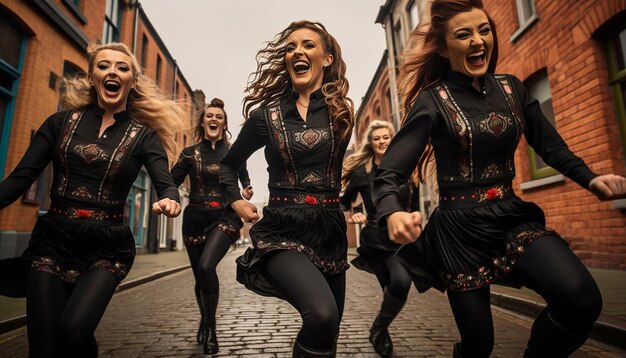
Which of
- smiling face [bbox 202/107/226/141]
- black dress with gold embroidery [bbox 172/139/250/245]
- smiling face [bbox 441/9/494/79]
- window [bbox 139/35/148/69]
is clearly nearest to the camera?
smiling face [bbox 441/9/494/79]

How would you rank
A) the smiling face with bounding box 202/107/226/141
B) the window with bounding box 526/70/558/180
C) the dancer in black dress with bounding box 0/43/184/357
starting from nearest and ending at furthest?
the dancer in black dress with bounding box 0/43/184/357 → the smiling face with bounding box 202/107/226/141 → the window with bounding box 526/70/558/180

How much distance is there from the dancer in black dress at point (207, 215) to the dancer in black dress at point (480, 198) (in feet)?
7.06

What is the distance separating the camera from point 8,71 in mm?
8789

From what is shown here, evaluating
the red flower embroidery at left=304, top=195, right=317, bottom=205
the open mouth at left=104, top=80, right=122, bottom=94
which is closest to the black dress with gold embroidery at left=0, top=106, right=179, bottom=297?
the open mouth at left=104, top=80, right=122, bottom=94

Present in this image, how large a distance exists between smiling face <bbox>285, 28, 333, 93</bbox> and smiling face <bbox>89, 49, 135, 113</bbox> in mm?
1045

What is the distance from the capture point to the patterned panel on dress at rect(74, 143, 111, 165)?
8.01ft

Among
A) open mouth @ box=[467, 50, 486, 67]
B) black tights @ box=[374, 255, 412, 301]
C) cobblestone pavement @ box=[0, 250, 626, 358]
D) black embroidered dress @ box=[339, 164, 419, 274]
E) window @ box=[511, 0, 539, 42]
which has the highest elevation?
window @ box=[511, 0, 539, 42]

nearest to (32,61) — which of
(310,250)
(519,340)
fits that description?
(310,250)

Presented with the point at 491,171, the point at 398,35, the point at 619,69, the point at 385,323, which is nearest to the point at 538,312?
the point at 385,323

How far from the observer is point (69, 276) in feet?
7.18

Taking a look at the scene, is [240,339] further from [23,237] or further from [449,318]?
[23,237]

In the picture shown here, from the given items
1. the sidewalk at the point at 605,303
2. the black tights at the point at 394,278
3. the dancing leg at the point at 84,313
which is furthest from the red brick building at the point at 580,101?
the dancing leg at the point at 84,313

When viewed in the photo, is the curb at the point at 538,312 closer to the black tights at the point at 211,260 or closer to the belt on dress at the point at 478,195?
the belt on dress at the point at 478,195

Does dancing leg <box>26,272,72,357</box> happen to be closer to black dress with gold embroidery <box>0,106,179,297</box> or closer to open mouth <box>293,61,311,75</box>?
black dress with gold embroidery <box>0,106,179,297</box>
